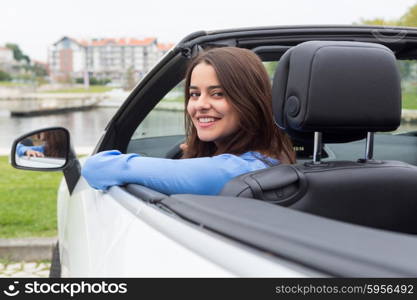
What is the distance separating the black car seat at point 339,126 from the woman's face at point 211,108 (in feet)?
1.13

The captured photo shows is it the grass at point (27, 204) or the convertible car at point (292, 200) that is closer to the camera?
the convertible car at point (292, 200)

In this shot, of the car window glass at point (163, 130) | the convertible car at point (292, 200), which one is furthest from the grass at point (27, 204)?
the convertible car at point (292, 200)

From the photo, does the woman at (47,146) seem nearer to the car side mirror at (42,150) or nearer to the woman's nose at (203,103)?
the car side mirror at (42,150)

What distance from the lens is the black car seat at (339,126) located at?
1371mm

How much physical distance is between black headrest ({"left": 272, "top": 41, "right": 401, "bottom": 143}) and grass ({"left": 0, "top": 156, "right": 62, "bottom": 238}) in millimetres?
3611

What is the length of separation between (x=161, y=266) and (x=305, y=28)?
5.36 feet

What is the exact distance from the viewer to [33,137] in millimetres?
2520

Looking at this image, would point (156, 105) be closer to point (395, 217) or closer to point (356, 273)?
point (395, 217)

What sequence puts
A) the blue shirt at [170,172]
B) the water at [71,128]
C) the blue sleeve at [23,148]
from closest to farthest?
the blue shirt at [170,172]
the blue sleeve at [23,148]
the water at [71,128]

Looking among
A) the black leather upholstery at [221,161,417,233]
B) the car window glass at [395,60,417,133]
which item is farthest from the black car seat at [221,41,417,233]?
the car window glass at [395,60,417,133]

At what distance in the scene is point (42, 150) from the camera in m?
2.53

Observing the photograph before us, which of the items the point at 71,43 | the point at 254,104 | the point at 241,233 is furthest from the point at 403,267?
the point at 71,43

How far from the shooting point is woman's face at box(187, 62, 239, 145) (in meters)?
1.88

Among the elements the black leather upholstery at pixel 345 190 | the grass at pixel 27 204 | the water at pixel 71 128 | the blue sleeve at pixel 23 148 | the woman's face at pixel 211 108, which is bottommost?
the water at pixel 71 128
